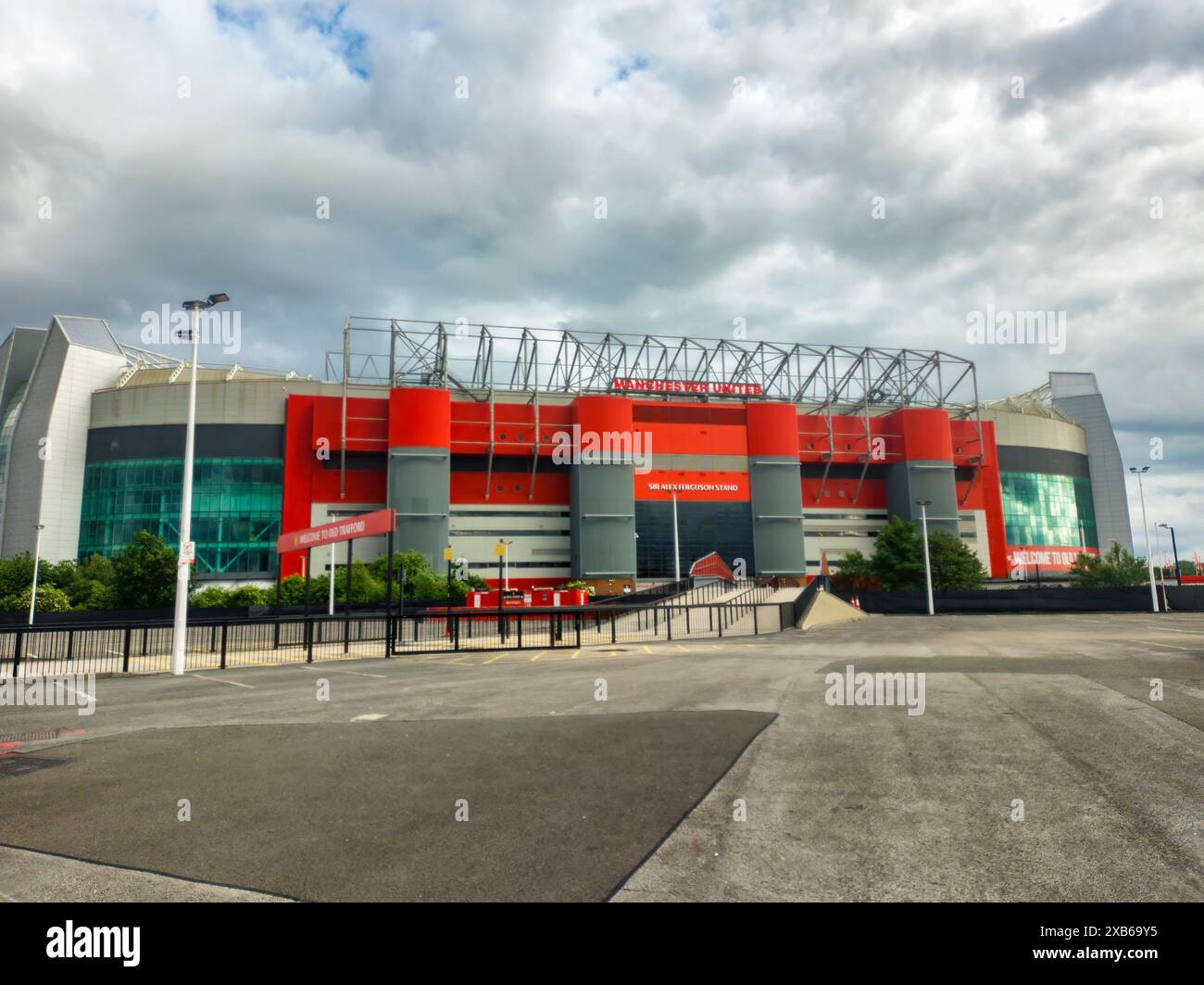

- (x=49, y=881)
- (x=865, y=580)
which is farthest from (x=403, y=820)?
(x=865, y=580)

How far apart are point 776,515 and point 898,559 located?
501 inches

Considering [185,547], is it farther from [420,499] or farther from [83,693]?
[420,499]

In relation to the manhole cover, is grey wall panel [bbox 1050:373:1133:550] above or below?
above

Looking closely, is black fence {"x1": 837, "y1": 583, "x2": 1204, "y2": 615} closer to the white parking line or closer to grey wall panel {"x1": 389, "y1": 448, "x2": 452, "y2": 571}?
the white parking line

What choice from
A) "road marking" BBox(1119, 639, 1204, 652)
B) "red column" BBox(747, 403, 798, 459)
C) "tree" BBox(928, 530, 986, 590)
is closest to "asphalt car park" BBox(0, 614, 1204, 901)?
"road marking" BBox(1119, 639, 1204, 652)

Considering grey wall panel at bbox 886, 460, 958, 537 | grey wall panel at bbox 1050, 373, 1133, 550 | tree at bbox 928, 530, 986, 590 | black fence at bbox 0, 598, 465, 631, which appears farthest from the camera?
grey wall panel at bbox 1050, 373, 1133, 550

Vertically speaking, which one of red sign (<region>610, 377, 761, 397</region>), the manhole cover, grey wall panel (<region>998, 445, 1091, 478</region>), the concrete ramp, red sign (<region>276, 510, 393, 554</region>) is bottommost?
the concrete ramp

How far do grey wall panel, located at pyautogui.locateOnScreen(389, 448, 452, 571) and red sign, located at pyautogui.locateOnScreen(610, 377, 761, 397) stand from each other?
23.0 m

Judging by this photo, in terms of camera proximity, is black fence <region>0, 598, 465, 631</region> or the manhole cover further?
black fence <region>0, 598, 465, 631</region>

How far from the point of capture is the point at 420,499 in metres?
63.8

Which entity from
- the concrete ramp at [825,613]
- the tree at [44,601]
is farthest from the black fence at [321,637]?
the tree at [44,601]

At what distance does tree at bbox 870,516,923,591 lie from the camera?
209ft

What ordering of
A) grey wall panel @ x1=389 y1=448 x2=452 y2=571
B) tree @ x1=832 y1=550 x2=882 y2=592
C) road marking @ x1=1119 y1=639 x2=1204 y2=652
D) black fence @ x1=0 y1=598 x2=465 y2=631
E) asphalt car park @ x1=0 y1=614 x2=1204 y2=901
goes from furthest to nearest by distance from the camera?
tree @ x1=832 y1=550 x2=882 y2=592 → grey wall panel @ x1=389 y1=448 x2=452 y2=571 → black fence @ x1=0 y1=598 x2=465 y2=631 → road marking @ x1=1119 y1=639 x2=1204 y2=652 → asphalt car park @ x1=0 y1=614 x2=1204 y2=901

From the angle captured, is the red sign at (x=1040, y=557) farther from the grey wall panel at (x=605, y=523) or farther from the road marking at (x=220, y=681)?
the road marking at (x=220, y=681)
